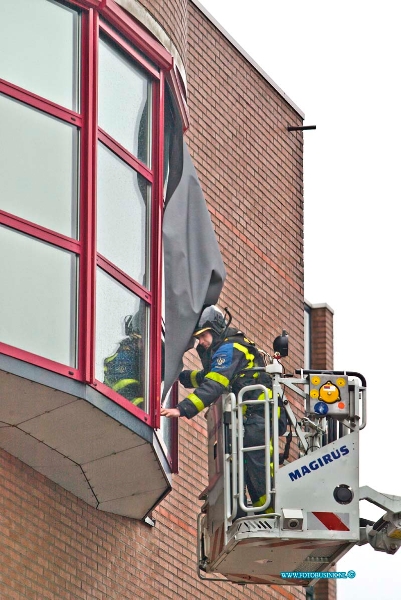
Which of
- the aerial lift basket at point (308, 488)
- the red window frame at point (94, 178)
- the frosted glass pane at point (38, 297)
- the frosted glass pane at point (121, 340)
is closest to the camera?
the frosted glass pane at point (38, 297)

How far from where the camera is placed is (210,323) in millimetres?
11359

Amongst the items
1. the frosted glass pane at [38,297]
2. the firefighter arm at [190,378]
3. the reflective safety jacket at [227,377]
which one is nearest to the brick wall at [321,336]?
the firefighter arm at [190,378]

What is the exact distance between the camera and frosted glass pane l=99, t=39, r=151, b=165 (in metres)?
10.4

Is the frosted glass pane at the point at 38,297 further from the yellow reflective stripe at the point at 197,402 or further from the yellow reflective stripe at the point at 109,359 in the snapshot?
the yellow reflective stripe at the point at 197,402

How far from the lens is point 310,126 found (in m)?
17.6

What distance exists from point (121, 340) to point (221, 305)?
4531 mm

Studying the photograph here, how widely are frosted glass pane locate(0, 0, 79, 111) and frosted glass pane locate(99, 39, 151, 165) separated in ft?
1.02

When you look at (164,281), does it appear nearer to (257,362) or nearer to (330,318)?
(257,362)

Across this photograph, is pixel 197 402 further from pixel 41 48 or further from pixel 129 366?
pixel 41 48

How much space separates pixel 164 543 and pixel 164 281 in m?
2.77

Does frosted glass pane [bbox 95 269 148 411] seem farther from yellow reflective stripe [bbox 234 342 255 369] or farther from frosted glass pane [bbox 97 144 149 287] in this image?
yellow reflective stripe [bbox 234 342 255 369]

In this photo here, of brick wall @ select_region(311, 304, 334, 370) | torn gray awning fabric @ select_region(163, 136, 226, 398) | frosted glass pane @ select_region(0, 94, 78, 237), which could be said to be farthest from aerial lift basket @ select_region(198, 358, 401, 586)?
brick wall @ select_region(311, 304, 334, 370)

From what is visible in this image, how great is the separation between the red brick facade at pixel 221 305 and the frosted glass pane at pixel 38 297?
1.25 meters

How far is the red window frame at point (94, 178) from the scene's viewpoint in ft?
32.0
